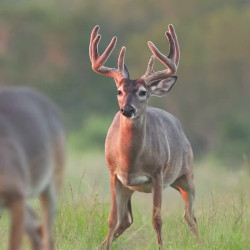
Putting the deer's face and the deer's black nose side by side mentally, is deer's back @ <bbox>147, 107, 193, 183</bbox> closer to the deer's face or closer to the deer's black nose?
the deer's face

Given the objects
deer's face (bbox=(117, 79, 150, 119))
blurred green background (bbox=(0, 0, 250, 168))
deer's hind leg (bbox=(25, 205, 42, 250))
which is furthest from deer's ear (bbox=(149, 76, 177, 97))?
blurred green background (bbox=(0, 0, 250, 168))

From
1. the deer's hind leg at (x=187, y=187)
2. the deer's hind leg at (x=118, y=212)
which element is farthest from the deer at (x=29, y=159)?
the deer's hind leg at (x=187, y=187)

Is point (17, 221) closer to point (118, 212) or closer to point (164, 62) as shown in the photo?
point (118, 212)

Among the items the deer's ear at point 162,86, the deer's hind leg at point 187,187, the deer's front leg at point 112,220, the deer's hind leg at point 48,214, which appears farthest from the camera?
the deer's hind leg at point 187,187

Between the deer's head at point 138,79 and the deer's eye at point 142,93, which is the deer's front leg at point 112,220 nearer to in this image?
the deer's head at point 138,79

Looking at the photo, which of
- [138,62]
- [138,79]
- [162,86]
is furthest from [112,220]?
[138,62]

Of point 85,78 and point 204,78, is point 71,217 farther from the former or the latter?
point 85,78

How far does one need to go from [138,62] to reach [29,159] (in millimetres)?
33176

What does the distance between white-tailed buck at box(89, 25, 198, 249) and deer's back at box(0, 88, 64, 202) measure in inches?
103

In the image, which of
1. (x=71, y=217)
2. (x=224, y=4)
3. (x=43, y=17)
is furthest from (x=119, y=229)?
(x=224, y=4)

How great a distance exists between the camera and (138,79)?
10320 mm

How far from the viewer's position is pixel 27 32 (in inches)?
1783

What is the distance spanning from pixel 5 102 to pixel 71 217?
2.95 meters

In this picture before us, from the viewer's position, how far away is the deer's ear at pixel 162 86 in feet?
34.9
